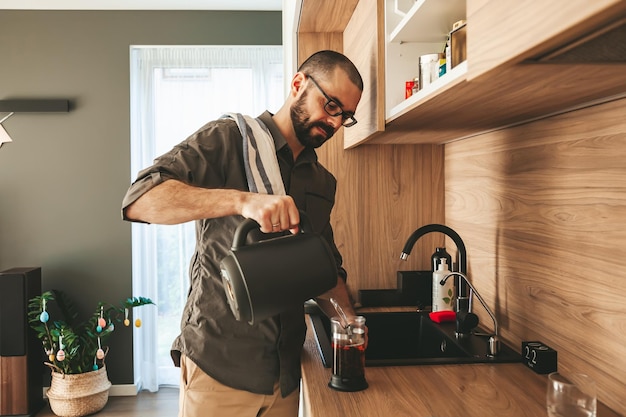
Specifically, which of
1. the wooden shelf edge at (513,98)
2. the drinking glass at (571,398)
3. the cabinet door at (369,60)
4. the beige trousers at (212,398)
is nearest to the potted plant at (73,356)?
the beige trousers at (212,398)

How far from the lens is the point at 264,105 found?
14.4 ft

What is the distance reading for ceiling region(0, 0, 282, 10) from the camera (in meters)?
4.08

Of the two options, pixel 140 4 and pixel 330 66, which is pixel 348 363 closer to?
pixel 330 66

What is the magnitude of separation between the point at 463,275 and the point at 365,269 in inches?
25.8

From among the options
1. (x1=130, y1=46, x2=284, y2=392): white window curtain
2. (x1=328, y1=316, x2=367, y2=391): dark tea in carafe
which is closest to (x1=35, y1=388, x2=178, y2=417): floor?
(x1=130, y1=46, x2=284, y2=392): white window curtain

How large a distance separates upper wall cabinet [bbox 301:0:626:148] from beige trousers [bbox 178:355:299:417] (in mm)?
856

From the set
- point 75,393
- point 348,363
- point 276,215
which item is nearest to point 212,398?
point 348,363

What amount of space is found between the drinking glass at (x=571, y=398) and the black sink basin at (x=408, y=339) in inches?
22.9

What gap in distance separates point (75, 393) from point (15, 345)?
505 mm

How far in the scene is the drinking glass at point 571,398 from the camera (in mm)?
965

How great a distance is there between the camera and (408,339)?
211cm

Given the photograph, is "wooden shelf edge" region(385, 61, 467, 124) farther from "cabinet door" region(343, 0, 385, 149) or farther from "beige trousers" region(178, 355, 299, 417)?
"beige trousers" region(178, 355, 299, 417)

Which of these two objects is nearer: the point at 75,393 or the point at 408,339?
the point at 408,339

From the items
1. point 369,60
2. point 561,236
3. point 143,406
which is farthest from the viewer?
point 143,406
